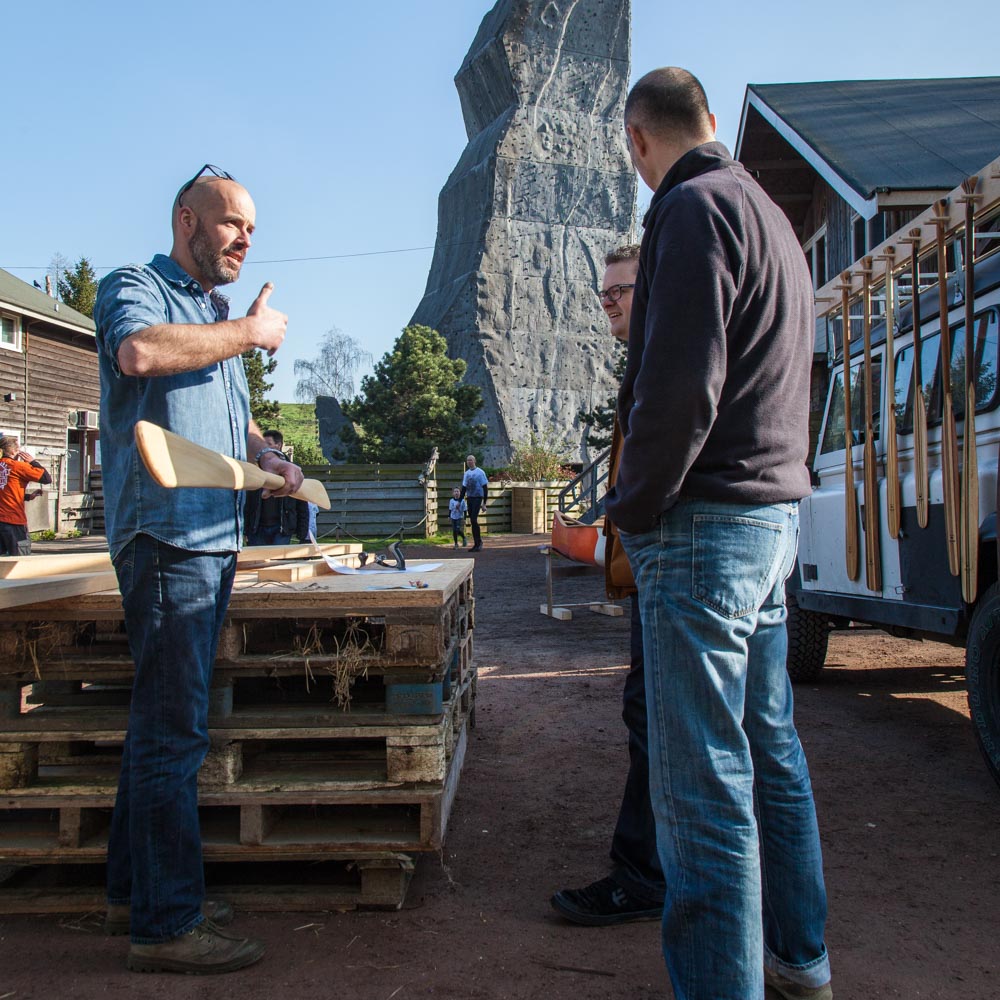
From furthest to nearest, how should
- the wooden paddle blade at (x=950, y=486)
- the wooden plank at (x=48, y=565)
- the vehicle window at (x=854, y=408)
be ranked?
the vehicle window at (x=854, y=408) → the wooden paddle blade at (x=950, y=486) → the wooden plank at (x=48, y=565)

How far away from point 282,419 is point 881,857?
246ft

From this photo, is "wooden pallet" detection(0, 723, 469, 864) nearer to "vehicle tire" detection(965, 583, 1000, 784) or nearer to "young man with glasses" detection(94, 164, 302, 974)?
"young man with glasses" detection(94, 164, 302, 974)

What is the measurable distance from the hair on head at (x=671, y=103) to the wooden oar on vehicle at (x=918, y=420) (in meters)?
2.73

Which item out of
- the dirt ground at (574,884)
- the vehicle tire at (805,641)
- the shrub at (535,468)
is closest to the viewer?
the dirt ground at (574,884)

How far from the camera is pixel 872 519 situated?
5.00 m

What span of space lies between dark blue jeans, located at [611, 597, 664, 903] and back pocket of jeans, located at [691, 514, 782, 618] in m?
0.86

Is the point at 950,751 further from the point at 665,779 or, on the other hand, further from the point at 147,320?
the point at 147,320

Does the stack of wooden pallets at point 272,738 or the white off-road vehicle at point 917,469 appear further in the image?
the white off-road vehicle at point 917,469

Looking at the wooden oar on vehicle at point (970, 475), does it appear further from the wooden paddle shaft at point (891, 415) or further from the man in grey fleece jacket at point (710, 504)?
the man in grey fleece jacket at point (710, 504)

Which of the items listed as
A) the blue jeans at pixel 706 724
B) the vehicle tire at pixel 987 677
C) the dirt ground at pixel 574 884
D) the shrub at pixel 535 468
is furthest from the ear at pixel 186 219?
the shrub at pixel 535 468

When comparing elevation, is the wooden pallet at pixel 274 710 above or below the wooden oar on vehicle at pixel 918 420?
below

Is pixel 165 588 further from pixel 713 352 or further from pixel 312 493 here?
pixel 713 352

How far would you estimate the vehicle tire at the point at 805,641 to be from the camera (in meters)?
→ 5.98

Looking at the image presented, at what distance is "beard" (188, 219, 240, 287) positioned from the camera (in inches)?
103
